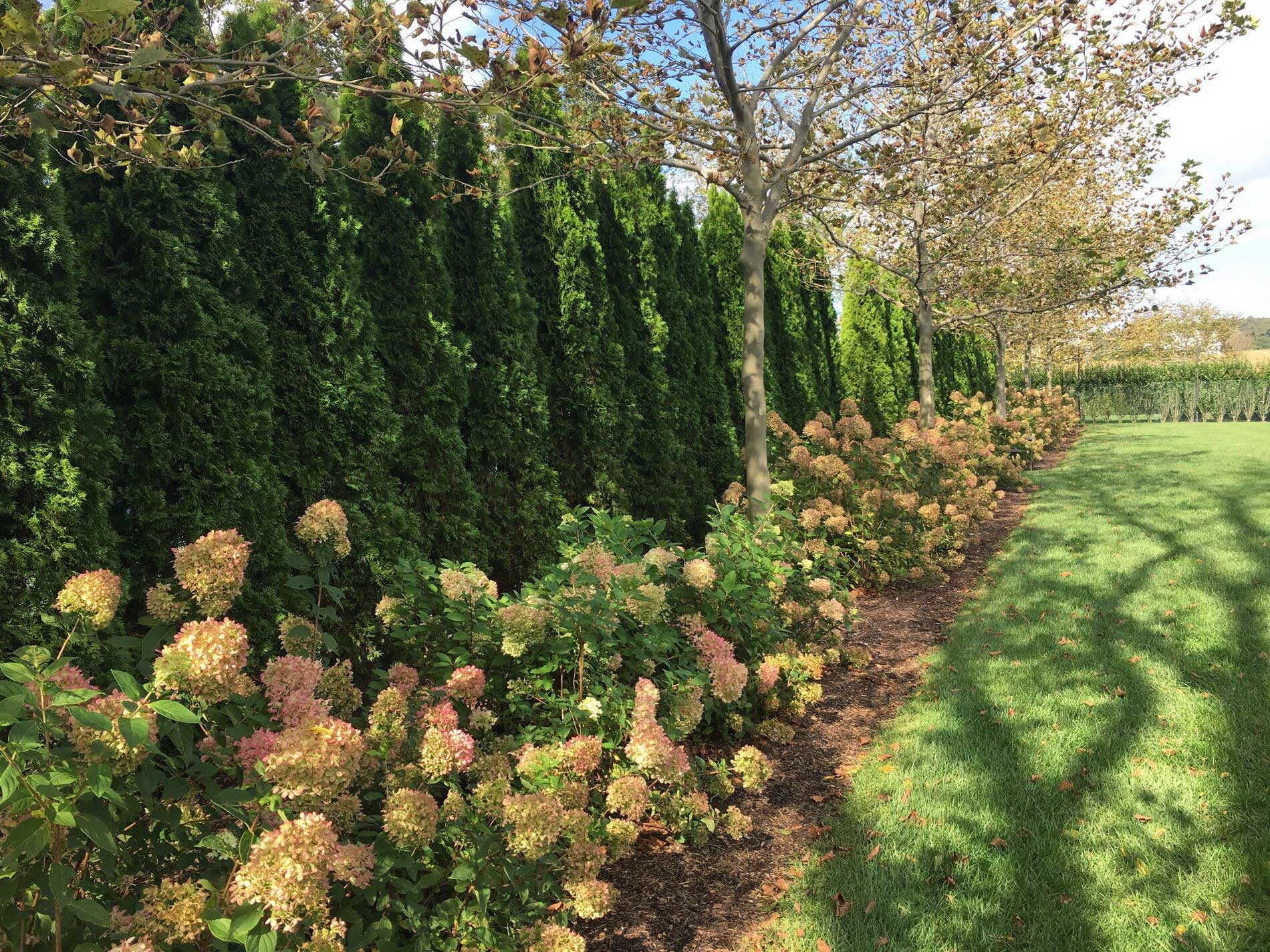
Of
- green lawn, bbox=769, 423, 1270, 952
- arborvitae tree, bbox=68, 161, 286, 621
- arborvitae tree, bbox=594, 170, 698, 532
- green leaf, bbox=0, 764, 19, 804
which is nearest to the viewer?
green leaf, bbox=0, 764, 19, 804

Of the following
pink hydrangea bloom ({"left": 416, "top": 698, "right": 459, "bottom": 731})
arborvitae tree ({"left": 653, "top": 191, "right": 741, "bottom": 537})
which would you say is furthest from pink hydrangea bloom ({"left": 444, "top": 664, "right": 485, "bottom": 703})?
arborvitae tree ({"left": 653, "top": 191, "right": 741, "bottom": 537})

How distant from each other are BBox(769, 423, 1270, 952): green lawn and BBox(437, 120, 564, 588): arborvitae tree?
2897 millimetres

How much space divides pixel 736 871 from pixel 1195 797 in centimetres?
209

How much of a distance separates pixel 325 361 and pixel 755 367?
11.9ft

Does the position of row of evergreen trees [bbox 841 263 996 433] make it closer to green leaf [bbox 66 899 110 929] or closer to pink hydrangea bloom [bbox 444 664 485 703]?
pink hydrangea bloom [bbox 444 664 485 703]

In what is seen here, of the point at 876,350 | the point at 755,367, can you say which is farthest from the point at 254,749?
the point at 876,350

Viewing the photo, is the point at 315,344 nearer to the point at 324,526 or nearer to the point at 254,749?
the point at 324,526

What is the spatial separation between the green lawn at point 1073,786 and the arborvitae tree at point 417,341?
120 inches

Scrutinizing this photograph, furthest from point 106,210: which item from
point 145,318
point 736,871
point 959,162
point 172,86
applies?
point 959,162

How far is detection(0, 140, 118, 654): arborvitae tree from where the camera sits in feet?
10.4

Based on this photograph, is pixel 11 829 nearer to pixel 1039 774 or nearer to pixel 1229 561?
pixel 1039 774

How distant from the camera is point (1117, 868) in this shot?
2887mm

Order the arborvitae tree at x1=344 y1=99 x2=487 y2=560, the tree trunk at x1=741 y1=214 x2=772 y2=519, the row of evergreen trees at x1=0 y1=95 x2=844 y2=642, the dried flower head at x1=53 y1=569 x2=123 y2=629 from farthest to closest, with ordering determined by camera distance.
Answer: the tree trunk at x1=741 y1=214 x2=772 y2=519, the arborvitae tree at x1=344 y1=99 x2=487 y2=560, the row of evergreen trees at x1=0 y1=95 x2=844 y2=642, the dried flower head at x1=53 y1=569 x2=123 y2=629

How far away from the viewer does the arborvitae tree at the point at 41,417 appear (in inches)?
125
